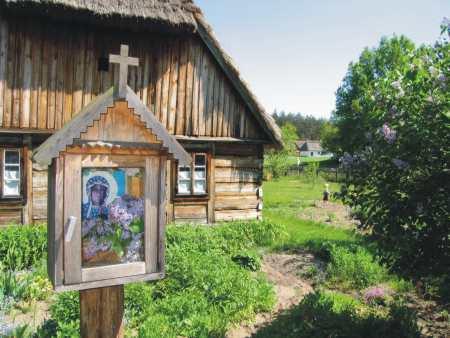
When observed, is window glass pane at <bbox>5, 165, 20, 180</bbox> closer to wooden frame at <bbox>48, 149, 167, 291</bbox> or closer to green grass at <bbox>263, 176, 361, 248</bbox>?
green grass at <bbox>263, 176, 361, 248</bbox>

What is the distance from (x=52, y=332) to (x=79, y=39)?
21.4 ft

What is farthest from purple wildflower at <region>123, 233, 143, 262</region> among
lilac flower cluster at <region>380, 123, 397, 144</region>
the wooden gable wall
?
the wooden gable wall

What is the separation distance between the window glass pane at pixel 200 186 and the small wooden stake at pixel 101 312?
24.4ft

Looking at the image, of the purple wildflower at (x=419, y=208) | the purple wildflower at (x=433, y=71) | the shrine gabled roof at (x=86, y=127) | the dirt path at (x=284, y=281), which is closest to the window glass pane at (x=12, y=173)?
the dirt path at (x=284, y=281)

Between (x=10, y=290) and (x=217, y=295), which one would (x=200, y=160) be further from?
(x=10, y=290)

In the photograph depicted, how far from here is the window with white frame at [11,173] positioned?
8.35m

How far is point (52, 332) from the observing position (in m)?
4.49

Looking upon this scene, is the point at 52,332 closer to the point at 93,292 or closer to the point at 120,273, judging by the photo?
the point at 93,292

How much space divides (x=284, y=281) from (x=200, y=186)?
12.5ft

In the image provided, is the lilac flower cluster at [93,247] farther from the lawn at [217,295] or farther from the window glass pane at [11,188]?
the window glass pane at [11,188]

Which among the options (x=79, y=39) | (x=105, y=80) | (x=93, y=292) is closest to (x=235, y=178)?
(x=105, y=80)

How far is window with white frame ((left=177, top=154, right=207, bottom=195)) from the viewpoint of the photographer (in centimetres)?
1019

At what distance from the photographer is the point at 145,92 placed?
31.3 feet

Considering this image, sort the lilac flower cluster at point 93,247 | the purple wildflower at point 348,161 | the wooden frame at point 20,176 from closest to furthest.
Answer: the lilac flower cluster at point 93,247
the purple wildflower at point 348,161
the wooden frame at point 20,176
